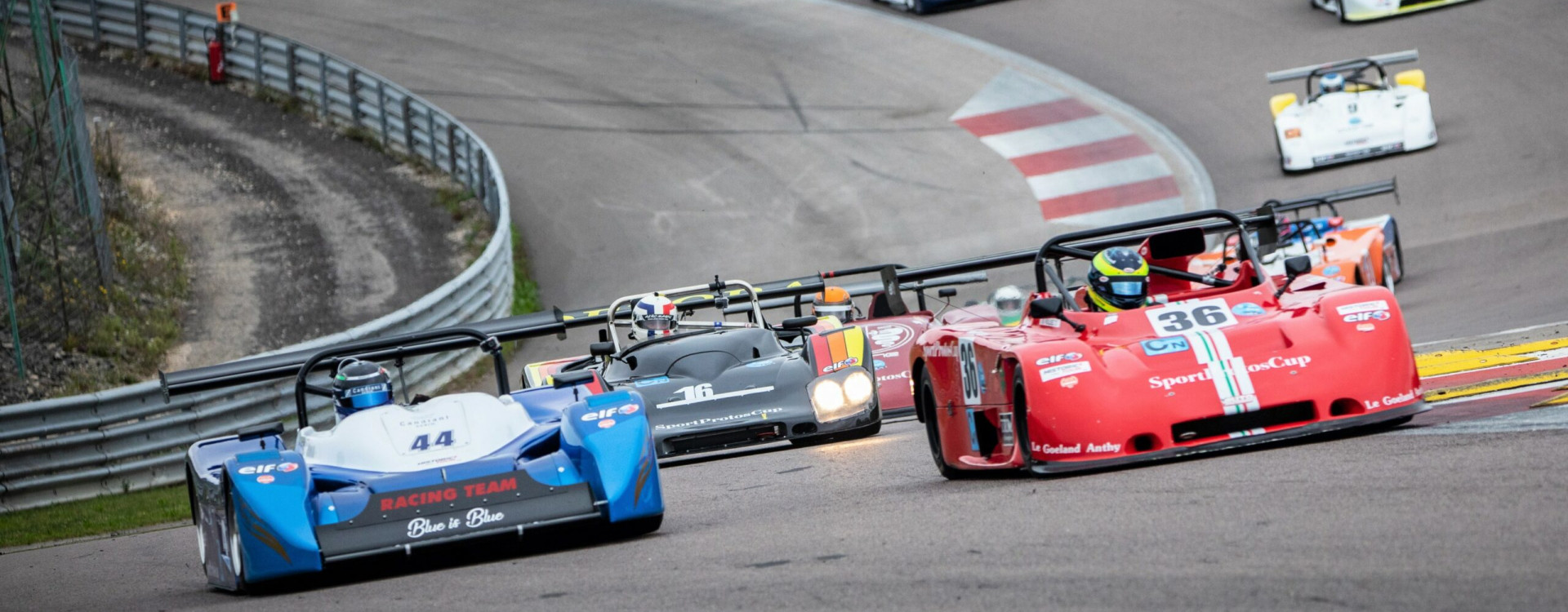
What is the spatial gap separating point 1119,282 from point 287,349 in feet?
29.0

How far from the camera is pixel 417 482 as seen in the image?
762 centimetres

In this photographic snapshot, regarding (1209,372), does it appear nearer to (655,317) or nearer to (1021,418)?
(1021,418)

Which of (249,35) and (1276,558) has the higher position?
(249,35)

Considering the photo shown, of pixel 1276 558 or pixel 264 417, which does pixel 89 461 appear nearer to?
pixel 264 417

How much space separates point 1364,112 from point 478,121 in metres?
14.2

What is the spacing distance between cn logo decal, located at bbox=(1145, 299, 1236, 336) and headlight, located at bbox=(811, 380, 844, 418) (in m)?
4.02

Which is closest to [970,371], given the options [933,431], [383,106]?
[933,431]

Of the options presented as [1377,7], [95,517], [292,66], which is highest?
[292,66]

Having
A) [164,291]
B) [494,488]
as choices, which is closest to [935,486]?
[494,488]

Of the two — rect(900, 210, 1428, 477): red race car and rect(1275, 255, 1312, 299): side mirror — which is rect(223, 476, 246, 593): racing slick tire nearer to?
rect(900, 210, 1428, 477): red race car

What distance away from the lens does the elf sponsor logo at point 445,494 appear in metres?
7.51

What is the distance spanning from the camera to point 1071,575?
5.56 m

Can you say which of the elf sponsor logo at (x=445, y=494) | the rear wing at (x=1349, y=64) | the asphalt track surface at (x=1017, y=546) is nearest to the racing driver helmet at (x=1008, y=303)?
the asphalt track surface at (x=1017, y=546)

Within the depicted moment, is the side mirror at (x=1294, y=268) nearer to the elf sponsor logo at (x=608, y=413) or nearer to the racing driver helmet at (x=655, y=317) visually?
the elf sponsor logo at (x=608, y=413)
